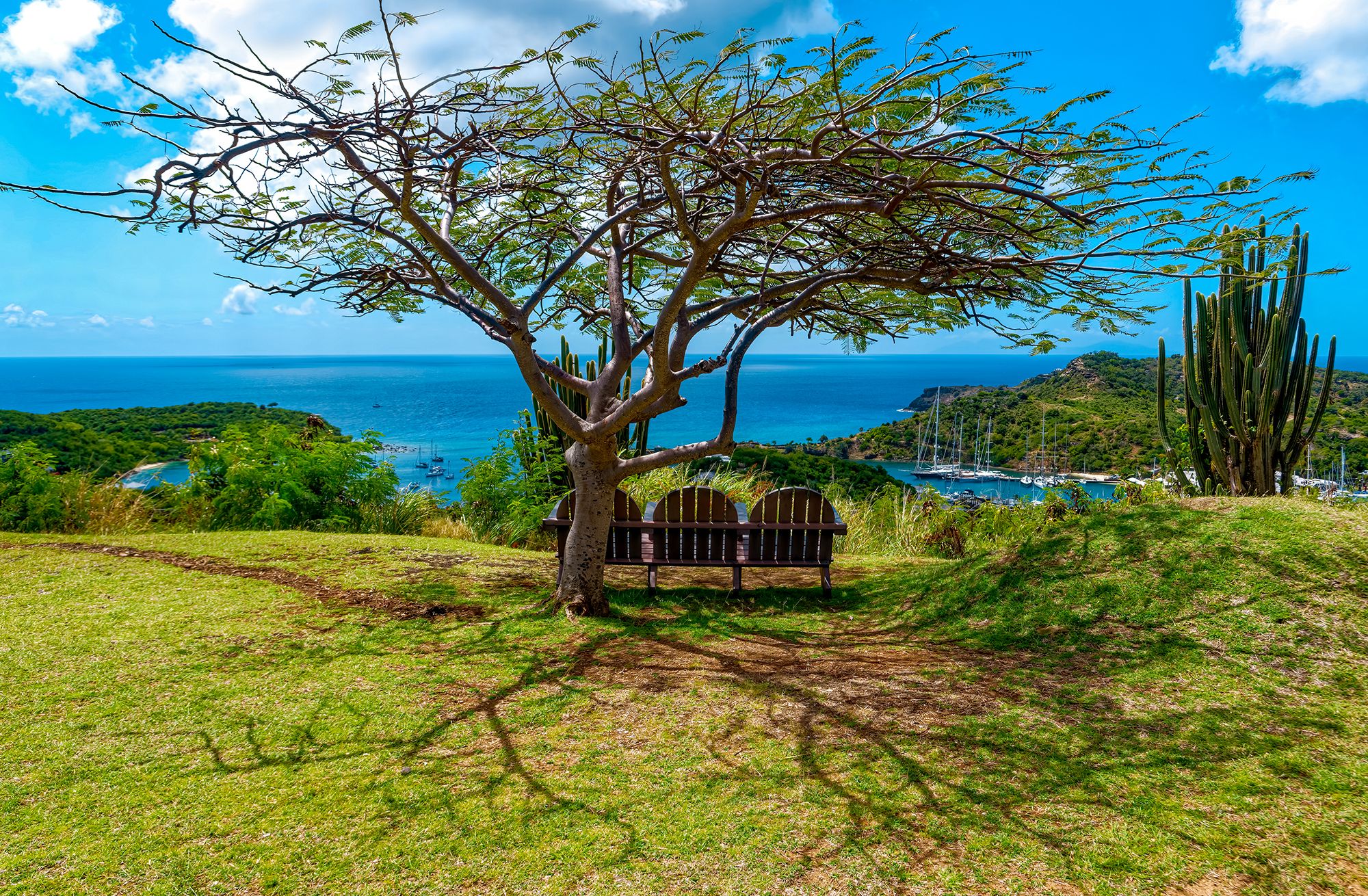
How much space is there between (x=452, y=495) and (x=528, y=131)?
26.4 ft

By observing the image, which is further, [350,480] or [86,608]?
[350,480]

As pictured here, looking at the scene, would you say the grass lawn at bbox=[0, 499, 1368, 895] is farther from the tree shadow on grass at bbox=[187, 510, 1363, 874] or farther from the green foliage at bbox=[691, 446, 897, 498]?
the green foliage at bbox=[691, 446, 897, 498]

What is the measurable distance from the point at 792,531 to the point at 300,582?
15.7 ft

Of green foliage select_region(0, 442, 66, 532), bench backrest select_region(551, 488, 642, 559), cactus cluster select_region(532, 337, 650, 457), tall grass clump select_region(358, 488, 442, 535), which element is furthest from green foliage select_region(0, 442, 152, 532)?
bench backrest select_region(551, 488, 642, 559)

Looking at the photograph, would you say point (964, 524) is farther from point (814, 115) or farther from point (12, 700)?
point (12, 700)

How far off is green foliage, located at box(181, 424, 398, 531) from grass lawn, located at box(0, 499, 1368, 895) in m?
3.01

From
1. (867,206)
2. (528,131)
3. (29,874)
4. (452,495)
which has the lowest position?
(29,874)

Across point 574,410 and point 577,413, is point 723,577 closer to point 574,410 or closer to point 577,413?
point 577,413

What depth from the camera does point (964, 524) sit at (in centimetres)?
1144

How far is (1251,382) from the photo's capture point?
849 centimetres

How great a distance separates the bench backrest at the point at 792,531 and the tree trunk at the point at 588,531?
1.70m

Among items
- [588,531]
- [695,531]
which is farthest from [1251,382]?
[588,531]

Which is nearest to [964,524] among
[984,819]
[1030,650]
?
[1030,650]

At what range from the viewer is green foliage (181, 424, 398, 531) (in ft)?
32.7
